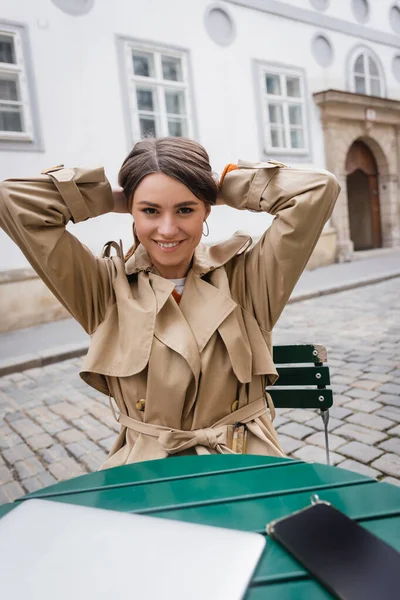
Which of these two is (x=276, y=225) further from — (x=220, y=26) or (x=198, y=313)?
(x=220, y=26)

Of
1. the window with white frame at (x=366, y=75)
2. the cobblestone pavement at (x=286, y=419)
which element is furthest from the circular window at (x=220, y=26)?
the cobblestone pavement at (x=286, y=419)

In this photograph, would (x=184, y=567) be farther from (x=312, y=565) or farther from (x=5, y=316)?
(x=5, y=316)

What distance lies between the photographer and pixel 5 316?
294 inches

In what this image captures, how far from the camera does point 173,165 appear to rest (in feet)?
5.08

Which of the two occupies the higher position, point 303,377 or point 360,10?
point 360,10

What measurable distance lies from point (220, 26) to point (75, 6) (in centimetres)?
332

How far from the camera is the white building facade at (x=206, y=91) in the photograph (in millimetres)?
7559

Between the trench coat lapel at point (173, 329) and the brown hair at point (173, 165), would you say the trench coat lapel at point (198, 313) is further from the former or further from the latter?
the brown hair at point (173, 165)

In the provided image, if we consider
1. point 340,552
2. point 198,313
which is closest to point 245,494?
point 340,552

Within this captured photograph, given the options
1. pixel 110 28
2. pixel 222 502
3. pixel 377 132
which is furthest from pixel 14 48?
pixel 377 132

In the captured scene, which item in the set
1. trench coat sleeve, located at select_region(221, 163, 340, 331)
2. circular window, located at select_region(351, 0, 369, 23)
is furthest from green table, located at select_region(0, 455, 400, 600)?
circular window, located at select_region(351, 0, 369, 23)

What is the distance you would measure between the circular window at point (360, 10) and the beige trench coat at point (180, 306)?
13.8m

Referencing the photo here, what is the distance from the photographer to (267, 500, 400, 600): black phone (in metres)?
0.79

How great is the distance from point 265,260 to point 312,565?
102cm
